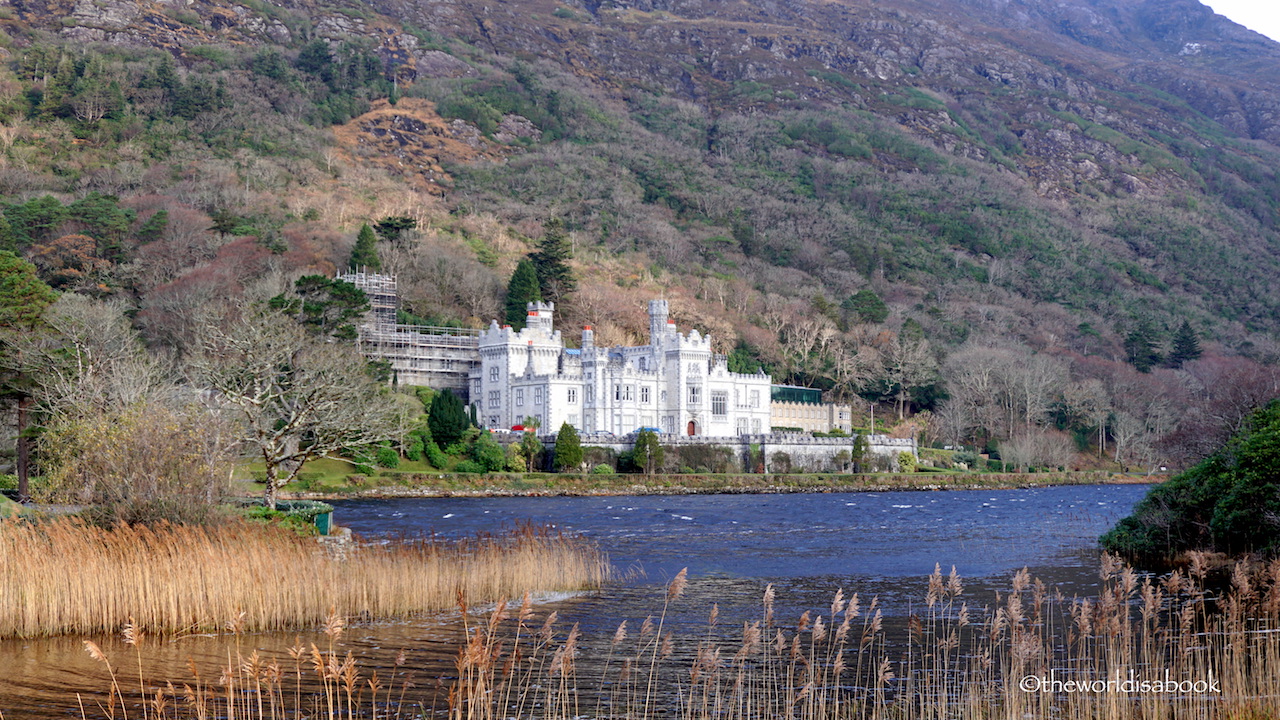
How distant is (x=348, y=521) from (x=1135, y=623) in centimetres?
3237

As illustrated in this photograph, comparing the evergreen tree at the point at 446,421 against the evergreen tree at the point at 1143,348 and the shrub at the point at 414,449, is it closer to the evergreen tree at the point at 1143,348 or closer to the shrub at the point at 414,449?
the shrub at the point at 414,449

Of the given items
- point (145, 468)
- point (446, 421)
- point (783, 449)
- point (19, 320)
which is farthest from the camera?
point (783, 449)

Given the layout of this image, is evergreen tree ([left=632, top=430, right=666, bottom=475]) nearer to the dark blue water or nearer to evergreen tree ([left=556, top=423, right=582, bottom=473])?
evergreen tree ([left=556, top=423, right=582, bottom=473])

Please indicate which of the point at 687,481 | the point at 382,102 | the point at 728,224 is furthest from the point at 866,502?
the point at 382,102

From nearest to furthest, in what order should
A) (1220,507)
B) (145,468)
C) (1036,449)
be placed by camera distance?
(145,468) → (1220,507) → (1036,449)

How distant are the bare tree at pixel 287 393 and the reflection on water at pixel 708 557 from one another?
373 centimetres

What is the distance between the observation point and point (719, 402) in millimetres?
92500

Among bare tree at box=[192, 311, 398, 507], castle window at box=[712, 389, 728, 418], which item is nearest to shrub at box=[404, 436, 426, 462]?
bare tree at box=[192, 311, 398, 507]

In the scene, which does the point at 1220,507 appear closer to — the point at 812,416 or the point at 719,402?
the point at 719,402

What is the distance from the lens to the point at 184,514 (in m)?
23.7

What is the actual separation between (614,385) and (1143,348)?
204ft

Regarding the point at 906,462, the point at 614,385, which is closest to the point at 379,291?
the point at 614,385

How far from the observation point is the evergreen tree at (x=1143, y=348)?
397ft

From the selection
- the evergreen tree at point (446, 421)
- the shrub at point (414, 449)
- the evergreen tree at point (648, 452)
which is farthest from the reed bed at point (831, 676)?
the evergreen tree at point (648, 452)
